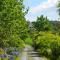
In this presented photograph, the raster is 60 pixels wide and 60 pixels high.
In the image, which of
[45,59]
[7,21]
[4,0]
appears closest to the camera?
[4,0]

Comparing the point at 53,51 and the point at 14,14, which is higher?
the point at 14,14

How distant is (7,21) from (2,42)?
88.7 inches

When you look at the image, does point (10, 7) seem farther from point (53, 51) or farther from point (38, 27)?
point (38, 27)

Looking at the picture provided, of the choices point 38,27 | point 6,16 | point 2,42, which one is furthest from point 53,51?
point 38,27

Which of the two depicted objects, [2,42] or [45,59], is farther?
[45,59]

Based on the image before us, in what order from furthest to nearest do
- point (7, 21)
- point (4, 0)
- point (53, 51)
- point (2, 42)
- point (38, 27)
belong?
1. point (38, 27)
2. point (53, 51)
3. point (2, 42)
4. point (7, 21)
5. point (4, 0)

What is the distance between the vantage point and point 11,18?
20.8 metres

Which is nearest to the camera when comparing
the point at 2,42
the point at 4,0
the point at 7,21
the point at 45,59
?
the point at 4,0

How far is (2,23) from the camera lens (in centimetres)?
1983

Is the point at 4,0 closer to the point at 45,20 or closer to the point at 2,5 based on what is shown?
the point at 2,5

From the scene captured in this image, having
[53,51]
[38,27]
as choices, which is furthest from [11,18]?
[38,27]

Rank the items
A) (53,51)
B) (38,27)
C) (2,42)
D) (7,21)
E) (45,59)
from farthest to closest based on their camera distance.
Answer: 1. (38,27)
2. (45,59)
3. (53,51)
4. (2,42)
5. (7,21)

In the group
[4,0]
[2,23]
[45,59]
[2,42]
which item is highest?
[4,0]

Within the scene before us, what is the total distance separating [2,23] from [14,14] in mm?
2083
